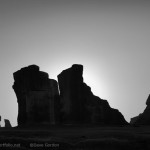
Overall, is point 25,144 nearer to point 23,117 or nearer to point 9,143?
point 9,143

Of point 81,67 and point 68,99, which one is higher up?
point 81,67

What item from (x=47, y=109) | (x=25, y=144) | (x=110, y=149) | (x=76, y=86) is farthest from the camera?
(x=76, y=86)

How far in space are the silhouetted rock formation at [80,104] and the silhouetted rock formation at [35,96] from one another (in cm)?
166

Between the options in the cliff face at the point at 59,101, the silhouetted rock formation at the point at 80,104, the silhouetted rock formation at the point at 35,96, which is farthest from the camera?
the silhouetted rock formation at the point at 80,104

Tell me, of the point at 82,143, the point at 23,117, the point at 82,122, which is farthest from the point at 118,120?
the point at 82,143

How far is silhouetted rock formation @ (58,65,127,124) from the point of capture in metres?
55.4

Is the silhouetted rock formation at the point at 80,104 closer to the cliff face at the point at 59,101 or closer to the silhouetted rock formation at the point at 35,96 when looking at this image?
the cliff face at the point at 59,101

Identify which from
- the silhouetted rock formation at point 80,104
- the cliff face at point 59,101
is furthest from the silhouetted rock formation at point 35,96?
the silhouetted rock formation at point 80,104

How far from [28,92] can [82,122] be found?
A: 35.1ft

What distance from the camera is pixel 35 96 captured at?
5300 cm

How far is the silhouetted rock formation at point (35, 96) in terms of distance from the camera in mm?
52750

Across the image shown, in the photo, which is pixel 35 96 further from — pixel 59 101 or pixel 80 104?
pixel 80 104

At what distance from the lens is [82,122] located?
54969 millimetres

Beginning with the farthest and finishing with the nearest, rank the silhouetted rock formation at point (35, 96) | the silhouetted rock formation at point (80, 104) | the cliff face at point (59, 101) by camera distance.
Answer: the silhouetted rock formation at point (80, 104) → the cliff face at point (59, 101) → the silhouetted rock formation at point (35, 96)
